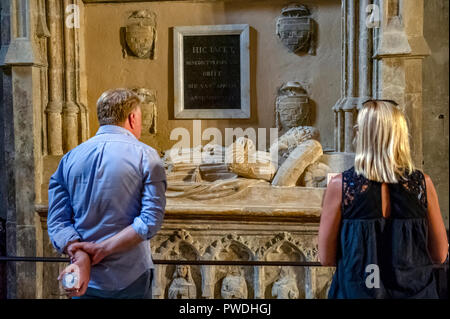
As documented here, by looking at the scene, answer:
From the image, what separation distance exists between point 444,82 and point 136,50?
10.1 ft

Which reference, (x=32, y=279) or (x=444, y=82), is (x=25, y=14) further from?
(x=444, y=82)

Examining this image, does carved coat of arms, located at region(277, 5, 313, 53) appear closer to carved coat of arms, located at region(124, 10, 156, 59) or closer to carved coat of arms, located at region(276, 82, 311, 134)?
carved coat of arms, located at region(276, 82, 311, 134)

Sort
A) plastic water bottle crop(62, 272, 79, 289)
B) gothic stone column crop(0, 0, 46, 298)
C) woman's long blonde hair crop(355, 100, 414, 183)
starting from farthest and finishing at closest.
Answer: gothic stone column crop(0, 0, 46, 298), plastic water bottle crop(62, 272, 79, 289), woman's long blonde hair crop(355, 100, 414, 183)

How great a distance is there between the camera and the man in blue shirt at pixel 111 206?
69.2 inches

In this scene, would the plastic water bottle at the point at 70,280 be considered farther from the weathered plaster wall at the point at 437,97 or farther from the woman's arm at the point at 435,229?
the weathered plaster wall at the point at 437,97

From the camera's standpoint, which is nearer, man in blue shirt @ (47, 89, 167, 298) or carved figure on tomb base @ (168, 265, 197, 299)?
man in blue shirt @ (47, 89, 167, 298)

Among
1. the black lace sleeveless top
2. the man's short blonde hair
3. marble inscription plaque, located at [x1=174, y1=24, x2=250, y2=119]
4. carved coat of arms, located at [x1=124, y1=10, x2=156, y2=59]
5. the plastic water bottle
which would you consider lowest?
the plastic water bottle

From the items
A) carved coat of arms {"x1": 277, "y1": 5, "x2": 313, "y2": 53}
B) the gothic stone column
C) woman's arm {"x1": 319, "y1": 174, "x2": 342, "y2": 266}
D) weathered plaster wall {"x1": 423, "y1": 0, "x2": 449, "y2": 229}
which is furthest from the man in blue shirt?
weathered plaster wall {"x1": 423, "y1": 0, "x2": 449, "y2": 229}

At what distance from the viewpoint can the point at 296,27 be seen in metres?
4.66

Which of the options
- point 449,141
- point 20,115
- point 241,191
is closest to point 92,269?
point 241,191

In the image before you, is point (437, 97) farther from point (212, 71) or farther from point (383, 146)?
point (383, 146)

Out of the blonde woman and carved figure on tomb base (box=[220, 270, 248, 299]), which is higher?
the blonde woman

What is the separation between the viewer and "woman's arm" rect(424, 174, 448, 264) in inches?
63.5
